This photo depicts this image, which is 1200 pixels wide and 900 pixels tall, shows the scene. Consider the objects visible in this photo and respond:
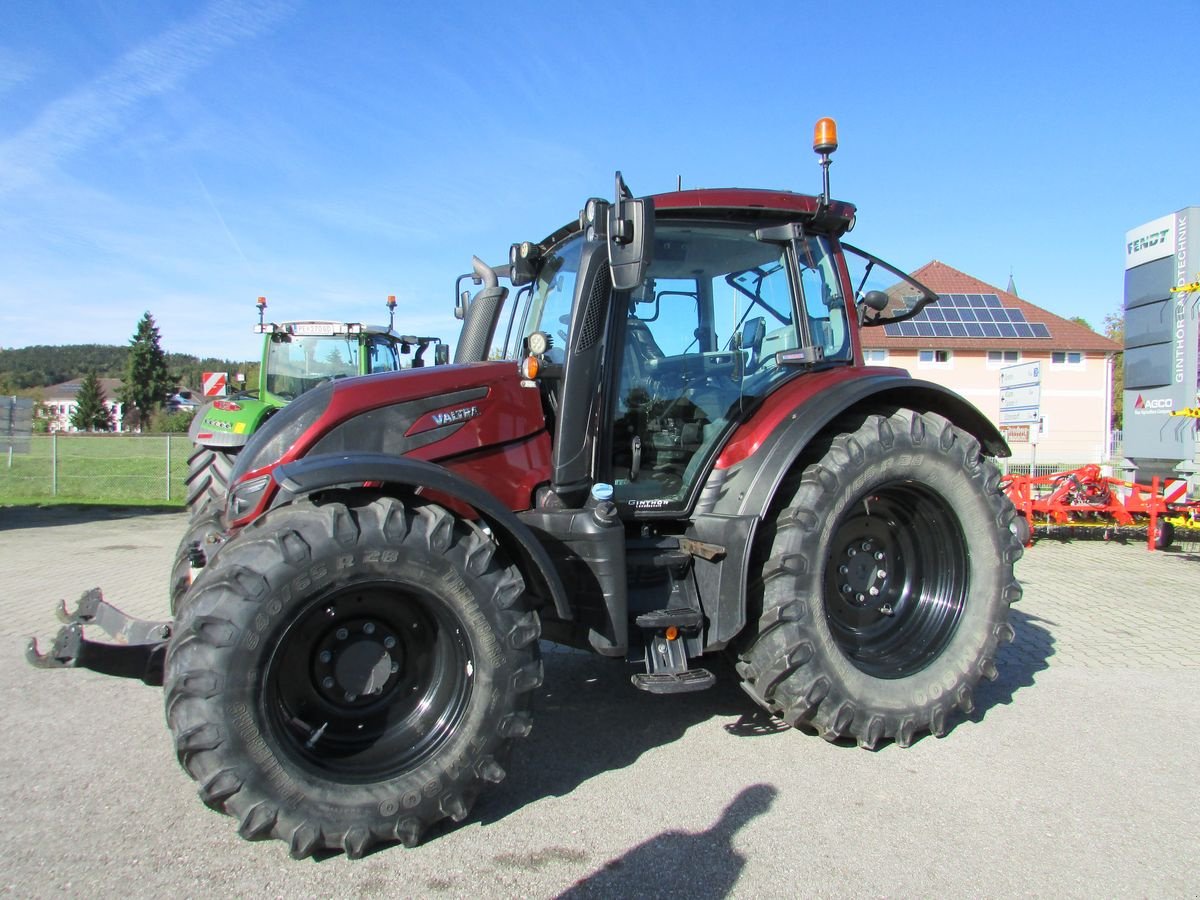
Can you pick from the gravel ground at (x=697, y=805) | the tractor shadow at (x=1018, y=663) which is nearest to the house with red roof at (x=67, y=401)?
the gravel ground at (x=697, y=805)

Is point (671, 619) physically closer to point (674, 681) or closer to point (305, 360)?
point (674, 681)

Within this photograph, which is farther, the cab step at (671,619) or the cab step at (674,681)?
the cab step at (671,619)

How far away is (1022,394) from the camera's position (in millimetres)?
13570

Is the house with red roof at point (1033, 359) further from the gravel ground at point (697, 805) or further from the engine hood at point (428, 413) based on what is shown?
the engine hood at point (428, 413)

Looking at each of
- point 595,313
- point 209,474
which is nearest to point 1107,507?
point 595,313

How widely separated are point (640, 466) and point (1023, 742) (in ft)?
6.96

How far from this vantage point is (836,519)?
359 cm

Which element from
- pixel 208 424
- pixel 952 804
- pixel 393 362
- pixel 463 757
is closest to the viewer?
pixel 463 757

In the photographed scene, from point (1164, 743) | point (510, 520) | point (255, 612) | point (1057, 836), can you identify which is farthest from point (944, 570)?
point (255, 612)

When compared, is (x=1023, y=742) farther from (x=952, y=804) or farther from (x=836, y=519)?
(x=836, y=519)

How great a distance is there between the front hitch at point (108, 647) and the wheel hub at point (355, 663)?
611 mm

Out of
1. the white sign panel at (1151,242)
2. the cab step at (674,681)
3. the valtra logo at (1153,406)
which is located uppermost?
the white sign panel at (1151,242)

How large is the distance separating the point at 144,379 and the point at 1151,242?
67.8 metres

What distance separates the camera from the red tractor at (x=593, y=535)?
104 inches
